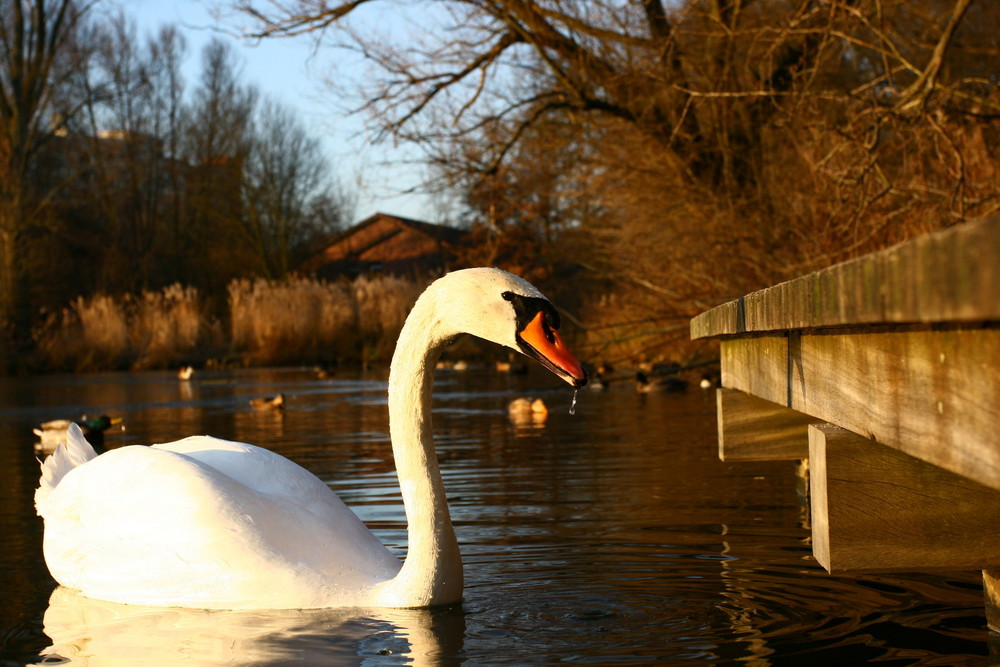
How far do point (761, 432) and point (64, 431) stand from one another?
23.1ft

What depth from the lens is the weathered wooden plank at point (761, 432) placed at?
514cm

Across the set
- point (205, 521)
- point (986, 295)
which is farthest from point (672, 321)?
point (986, 295)

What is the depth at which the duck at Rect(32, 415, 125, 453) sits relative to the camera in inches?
398

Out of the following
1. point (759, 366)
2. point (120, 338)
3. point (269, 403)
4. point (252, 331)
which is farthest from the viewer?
point (252, 331)

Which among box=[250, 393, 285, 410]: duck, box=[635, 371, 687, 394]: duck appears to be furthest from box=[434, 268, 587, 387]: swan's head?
box=[635, 371, 687, 394]: duck

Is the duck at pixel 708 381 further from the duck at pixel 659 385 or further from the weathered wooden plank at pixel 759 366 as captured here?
the weathered wooden plank at pixel 759 366

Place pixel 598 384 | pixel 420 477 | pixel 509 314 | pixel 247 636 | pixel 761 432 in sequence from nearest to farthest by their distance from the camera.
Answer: pixel 509 314 → pixel 247 636 → pixel 420 477 → pixel 761 432 → pixel 598 384

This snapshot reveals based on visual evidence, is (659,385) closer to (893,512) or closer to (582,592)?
(582,592)

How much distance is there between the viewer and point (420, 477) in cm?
412

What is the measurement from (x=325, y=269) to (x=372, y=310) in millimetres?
22644

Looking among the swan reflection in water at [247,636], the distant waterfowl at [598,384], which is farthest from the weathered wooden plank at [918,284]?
the distant waterfowl at [598,384]

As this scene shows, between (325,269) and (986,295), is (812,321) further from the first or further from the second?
(325,269)

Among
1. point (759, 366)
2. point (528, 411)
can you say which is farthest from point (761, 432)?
point (528, 411)

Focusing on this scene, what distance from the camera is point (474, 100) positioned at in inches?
595
